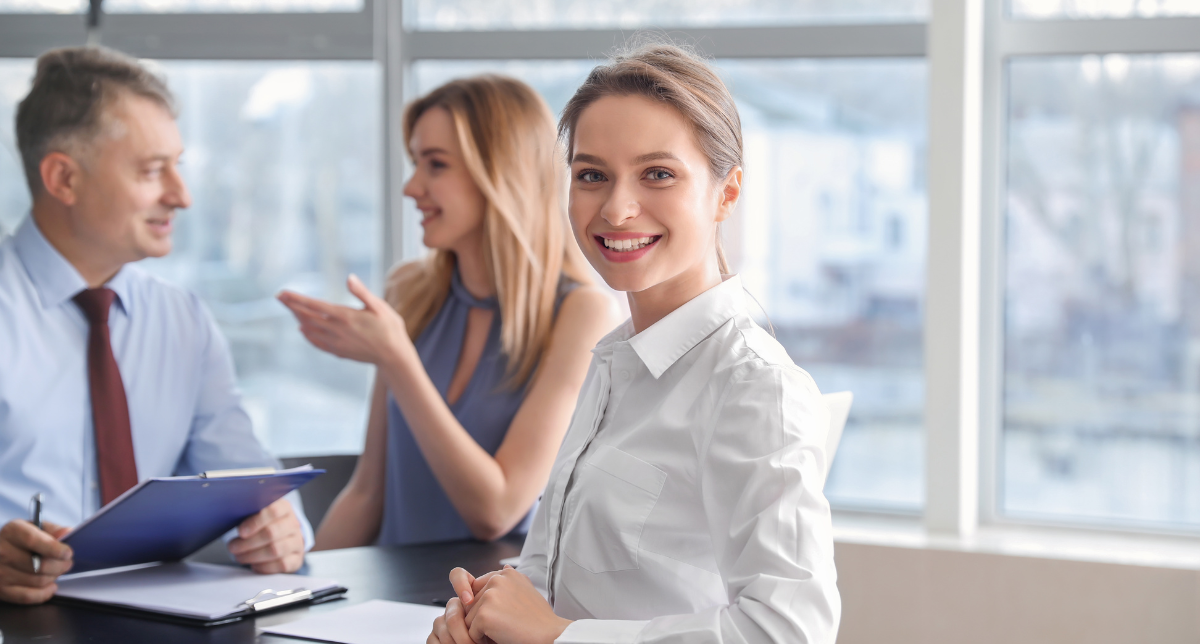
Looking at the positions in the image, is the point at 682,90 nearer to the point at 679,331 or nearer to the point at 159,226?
the point at 679,331

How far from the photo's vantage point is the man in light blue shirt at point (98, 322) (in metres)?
1.84

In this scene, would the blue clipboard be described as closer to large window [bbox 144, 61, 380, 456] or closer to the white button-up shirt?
the white button-up shirt

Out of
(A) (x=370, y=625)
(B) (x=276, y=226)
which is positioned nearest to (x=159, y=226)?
(A) (x=370, y=625)

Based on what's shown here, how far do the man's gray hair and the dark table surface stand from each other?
3.09 ft

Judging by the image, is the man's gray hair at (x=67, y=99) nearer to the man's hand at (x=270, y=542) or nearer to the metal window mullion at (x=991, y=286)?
the man's hand at (x=270, y=542)

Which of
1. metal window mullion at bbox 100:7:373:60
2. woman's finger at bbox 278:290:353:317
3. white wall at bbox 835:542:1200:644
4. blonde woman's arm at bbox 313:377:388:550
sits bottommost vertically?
white wall at bbox 835:542:1200:644

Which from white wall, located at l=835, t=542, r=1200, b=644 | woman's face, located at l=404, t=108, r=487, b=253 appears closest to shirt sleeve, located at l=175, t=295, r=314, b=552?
woman's face, located at l=404, t=108, r=487, b=253

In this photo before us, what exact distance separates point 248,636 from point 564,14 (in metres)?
2.76

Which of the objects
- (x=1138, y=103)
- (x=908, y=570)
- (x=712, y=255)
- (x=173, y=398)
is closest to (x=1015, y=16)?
(x=1138, y=103)

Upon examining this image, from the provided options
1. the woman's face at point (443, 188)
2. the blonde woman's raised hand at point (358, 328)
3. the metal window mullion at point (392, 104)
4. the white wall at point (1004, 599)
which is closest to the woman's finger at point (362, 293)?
the blonde woman's raised hand at point (358, 328)

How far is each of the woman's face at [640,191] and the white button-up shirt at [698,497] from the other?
0.07m

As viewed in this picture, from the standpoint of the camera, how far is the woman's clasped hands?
1.06 metres

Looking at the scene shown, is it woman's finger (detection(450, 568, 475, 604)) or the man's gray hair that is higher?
the man's gray hair

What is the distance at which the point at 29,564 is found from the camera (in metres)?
1.41
